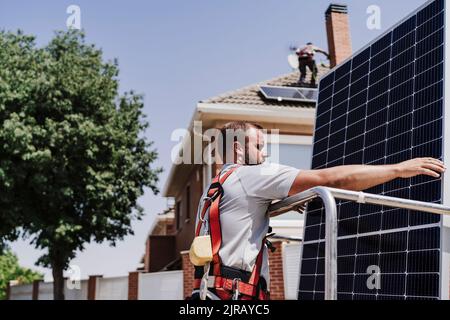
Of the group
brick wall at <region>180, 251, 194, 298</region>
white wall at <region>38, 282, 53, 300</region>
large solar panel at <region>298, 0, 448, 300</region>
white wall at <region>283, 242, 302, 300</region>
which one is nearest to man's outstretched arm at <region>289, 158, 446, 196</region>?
large solar panel at <region>298, 0, 448, 300</region>

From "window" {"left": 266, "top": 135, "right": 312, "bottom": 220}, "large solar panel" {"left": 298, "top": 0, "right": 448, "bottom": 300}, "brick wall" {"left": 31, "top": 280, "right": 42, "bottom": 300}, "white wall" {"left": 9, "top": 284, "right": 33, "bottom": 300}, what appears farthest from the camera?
"white wall" {"left": 9, "top": 284, "right": 33, "bottom": 300}

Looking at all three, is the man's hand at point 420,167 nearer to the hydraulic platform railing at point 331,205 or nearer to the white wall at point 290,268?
the hydraulic platform railing at point 331,205

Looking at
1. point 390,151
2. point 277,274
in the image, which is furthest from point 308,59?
point 390,151

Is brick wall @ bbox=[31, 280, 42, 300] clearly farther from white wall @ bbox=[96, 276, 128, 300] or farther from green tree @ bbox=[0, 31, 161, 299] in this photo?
white wall @ bbox=[96, 276, 128, 300]

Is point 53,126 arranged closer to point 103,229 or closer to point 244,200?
point 103,229

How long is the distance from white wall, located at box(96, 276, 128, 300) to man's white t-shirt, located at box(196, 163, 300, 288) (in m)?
16.6

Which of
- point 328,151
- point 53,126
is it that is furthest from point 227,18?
point 53,126

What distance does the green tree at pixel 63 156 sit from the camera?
2014cm

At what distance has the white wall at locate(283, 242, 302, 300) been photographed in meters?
12.7

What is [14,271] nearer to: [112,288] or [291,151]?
[112,288]

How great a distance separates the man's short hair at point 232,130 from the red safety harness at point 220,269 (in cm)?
16

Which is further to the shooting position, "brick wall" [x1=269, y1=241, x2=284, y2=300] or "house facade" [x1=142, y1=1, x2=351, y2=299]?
"house facade" [x1=142, y1=1, x2=351, y2=299]

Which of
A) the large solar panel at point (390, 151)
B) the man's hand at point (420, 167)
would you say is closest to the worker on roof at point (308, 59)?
the large solar panel at point (390, 151)
